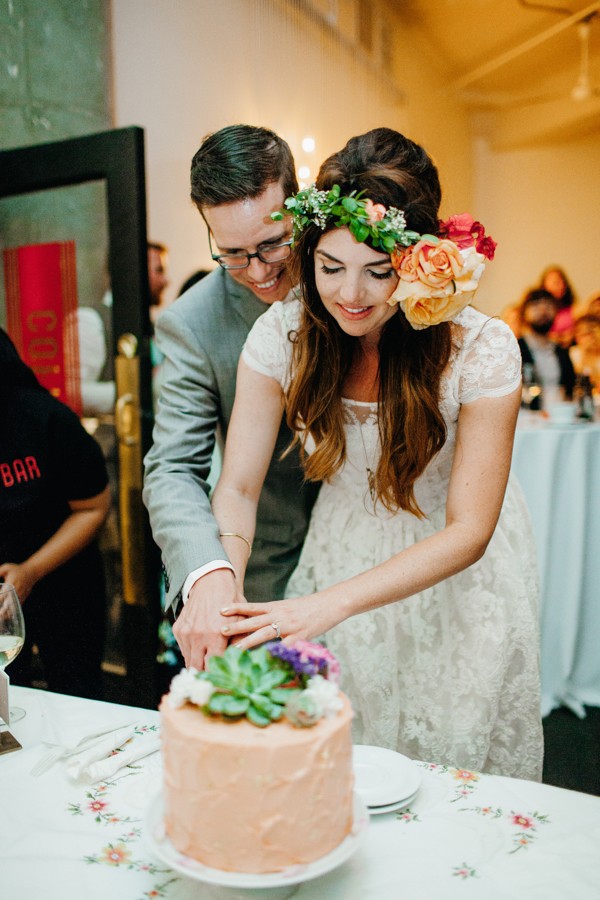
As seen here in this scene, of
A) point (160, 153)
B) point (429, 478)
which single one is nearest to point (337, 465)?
point (429, 478)

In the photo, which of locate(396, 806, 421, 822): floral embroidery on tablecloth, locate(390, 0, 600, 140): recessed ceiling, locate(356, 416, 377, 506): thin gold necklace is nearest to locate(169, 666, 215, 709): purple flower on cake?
locate(396, 806, 421, 822): floral embroidery on tablecloth

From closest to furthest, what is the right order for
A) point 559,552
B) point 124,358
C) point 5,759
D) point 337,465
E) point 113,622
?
point 5,759 → point 337,465 → point 124,358 → point 559,552 → point 113,622

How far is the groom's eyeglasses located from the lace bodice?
0.10 meters

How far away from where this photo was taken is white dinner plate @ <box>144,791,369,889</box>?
0.75 meters

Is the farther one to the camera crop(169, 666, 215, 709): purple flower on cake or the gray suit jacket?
the gray suit jacket

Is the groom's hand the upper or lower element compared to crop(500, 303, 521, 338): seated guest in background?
lower

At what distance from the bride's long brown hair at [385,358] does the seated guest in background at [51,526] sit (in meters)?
0.94

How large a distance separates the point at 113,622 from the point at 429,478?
2177 millimetres

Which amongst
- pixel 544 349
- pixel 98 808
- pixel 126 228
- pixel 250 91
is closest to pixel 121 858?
pixel 98 808

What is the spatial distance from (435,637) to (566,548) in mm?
1617

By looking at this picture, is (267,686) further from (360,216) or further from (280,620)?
(360,216)

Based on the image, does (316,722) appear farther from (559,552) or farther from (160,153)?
(160,153)

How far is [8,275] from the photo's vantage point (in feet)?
10.7

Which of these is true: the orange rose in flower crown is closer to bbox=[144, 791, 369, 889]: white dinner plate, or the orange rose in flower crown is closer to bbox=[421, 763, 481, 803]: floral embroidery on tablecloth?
bbox=[421, 763, 481, 803]: floral embroidery on tablecloth
